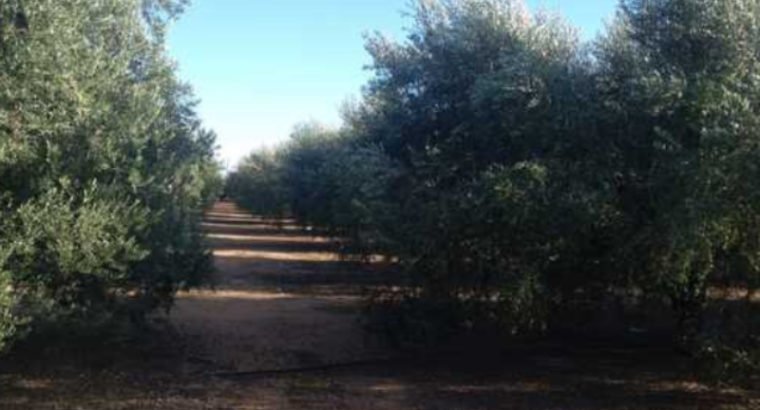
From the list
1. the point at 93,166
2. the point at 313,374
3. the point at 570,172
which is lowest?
the point at 313,374

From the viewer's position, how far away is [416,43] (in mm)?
14867

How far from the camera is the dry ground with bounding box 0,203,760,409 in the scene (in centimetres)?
1242

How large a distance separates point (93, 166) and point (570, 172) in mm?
6162

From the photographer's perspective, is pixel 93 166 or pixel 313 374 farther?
pixel 313 374

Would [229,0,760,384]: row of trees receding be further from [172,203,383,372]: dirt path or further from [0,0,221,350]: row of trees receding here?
→ [0,0,221,350]: row of trees receding

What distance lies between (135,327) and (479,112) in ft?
20.0

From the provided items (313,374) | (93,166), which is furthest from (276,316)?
(93,166)

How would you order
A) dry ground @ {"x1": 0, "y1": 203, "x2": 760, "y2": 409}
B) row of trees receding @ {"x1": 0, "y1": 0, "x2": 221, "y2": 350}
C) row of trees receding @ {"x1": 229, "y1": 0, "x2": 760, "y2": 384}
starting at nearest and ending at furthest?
row of trees receding @ {"x1": 0, "y1": 0, "x2": 221, "y2": 350}, row of trees receding @ {"x1": 229, "y1": 0, "x2": 760, "y2": 384}, dry ground @ {"x1": 0, "y1": 203, "x2": 760, "y2": 409}

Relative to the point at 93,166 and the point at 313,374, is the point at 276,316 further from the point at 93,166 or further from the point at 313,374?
the point at 93,166

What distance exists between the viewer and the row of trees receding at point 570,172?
1102cm

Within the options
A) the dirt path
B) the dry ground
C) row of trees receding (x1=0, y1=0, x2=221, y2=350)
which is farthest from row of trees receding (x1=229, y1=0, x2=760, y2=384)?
row of trees receding (x1=0, y1=0, x2=221, y2=350)

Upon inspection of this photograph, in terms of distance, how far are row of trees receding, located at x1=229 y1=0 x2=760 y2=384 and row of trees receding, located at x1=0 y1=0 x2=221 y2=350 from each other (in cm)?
285

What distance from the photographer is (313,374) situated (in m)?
14.2

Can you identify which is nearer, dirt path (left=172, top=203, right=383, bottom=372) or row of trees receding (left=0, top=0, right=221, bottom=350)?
row of trees receding (left=0, top=0, right=221, bottom=350)
